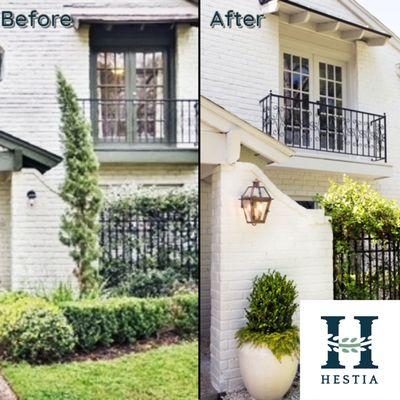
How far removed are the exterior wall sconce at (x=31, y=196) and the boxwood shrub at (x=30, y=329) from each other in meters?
0.45

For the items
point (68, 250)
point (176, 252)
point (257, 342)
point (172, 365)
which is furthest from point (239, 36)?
point (172, 365)

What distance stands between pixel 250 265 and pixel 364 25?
1.42m

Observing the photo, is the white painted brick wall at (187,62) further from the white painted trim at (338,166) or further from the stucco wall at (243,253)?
the white painted trim at (338,166)

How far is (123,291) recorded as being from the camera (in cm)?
227

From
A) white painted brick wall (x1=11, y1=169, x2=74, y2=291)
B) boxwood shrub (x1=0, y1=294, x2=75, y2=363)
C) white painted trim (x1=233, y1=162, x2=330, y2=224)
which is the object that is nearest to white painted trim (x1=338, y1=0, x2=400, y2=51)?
white painted trim (x1=233, y1=162, x2=330, y2=224)

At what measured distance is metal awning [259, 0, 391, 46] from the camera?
2303 millimetres

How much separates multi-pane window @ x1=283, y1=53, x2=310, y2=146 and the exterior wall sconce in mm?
1292

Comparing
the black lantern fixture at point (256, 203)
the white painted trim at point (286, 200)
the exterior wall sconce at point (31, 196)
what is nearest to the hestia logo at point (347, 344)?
the white painted trim at point (286, 200)

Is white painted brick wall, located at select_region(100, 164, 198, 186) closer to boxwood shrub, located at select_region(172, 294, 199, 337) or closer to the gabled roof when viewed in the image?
the gabled roof

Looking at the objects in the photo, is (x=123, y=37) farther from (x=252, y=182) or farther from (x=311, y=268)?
(x=311, y=268)

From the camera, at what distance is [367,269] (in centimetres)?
248

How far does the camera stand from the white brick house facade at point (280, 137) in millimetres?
2299

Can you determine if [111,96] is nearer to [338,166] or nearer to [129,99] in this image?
[129,99]

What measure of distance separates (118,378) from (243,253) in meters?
0.89
